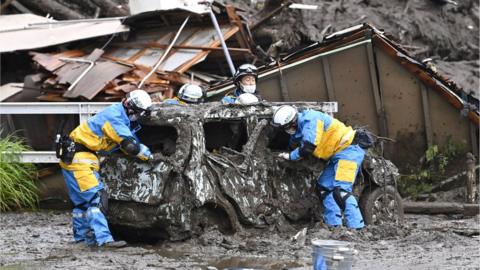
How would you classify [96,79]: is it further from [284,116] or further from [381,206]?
[381,206]

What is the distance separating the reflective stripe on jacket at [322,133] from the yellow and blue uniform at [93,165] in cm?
185

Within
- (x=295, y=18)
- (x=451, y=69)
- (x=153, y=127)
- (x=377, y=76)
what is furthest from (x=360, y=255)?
(x=451, y=69)

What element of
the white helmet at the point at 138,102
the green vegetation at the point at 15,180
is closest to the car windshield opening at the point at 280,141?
the white helmet at the point at 138,102

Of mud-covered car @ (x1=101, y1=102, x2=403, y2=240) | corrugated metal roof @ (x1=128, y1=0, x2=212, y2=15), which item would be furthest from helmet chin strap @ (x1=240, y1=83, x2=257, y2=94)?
corrugated metal roof @ (x1=128, y1=0, x2=212, y2=15)

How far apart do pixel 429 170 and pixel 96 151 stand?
670 centimetres

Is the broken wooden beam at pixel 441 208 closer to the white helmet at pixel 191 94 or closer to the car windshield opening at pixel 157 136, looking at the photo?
the white helmet at pixel 191 94

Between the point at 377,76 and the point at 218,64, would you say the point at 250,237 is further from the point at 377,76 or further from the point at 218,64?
the point at 218,64

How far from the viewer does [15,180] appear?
14078 mm

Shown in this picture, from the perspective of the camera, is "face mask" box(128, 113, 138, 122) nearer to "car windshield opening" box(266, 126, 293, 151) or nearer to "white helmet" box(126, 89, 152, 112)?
"white helmet" box(126, 89, 152, 112)

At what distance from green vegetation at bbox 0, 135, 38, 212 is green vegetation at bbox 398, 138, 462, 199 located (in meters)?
5.82

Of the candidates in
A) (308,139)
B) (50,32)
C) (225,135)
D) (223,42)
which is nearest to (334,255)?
(308,139)

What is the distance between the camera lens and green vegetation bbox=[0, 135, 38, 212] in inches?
548

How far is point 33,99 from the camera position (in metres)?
15.6

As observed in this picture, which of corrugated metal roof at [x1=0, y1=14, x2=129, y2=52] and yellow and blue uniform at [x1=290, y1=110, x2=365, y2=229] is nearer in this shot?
yellow and blue uniform at [x1=290, y1=110, x2=365, y2=229]
